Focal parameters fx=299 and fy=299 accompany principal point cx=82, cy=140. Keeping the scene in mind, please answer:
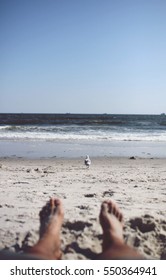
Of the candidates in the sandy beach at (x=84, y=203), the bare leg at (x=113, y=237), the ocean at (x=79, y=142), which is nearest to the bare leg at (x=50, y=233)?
the sandy beach at (x=84, y=203)

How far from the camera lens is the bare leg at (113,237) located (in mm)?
2117

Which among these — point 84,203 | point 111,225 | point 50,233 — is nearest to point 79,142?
point 84,203

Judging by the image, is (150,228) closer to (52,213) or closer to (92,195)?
(52,213)

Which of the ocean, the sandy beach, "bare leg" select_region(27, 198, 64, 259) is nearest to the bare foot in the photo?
the sandy beach

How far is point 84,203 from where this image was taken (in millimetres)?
3828

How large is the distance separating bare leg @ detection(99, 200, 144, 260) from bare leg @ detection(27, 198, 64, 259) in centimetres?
38

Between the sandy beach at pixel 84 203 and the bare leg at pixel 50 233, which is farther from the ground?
the bare leg at pixel 50 233

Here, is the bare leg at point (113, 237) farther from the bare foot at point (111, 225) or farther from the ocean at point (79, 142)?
the ocean at point (79, 142)

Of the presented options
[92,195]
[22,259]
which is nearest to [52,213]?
[22,259]

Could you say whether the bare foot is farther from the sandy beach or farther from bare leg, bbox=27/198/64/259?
bare leg, bbox=27/198/64/259

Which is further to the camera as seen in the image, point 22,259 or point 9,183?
point 9,183

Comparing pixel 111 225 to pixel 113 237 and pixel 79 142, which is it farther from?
pixel 79 142

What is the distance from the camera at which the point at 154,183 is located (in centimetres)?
528
